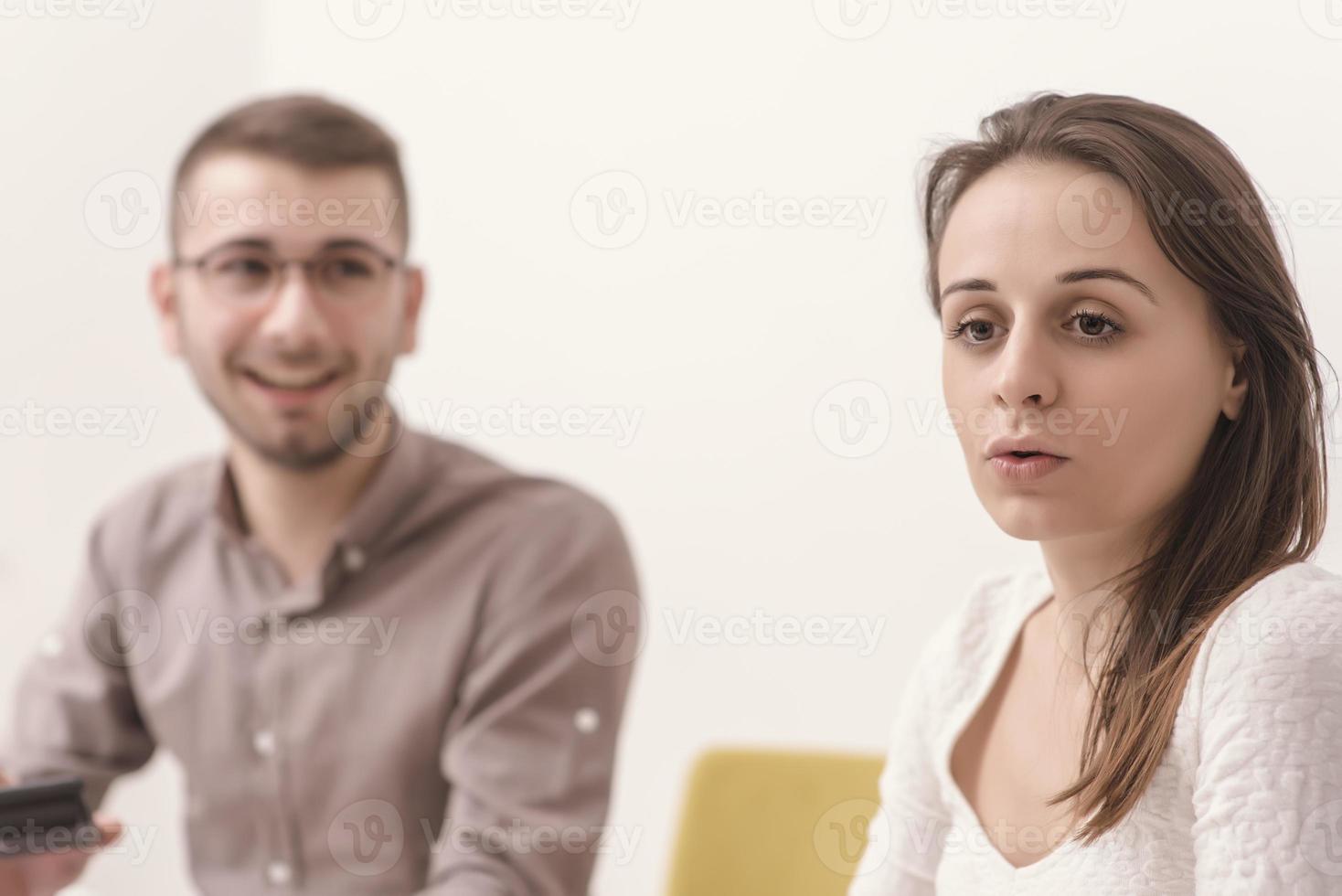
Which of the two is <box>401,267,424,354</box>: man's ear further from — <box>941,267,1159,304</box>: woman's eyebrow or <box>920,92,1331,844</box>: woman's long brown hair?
<box>941,267,1159,304</box>: woman's eyebrow

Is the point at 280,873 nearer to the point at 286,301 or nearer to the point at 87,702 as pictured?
the point at 87,702

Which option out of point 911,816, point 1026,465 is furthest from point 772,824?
point 1026,465

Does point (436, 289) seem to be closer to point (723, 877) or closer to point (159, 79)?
point (159, 79)

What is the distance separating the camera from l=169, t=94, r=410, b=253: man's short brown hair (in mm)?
1848

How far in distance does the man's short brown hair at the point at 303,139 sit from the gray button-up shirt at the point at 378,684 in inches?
15.5

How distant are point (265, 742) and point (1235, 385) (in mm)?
1304

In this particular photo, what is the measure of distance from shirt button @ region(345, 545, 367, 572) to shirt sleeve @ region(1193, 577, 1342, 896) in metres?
1.19

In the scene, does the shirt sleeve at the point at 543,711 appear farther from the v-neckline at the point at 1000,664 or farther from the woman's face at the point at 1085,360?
the woman's face at the point at 1085,360

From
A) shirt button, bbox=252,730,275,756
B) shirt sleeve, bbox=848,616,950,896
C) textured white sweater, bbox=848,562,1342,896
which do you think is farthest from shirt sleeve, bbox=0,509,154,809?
textured white sweater, bbox=848,562,1342,896

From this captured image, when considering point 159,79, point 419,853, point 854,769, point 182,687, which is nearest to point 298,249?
point 182,687

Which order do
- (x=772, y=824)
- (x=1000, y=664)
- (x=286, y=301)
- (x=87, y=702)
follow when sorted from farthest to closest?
(x=87, y=702)
(x=286, y=301)
(x=772, y=824)
(x=1000, y=664)

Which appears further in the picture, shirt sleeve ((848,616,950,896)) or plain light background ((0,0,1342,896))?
plain light background ((0,0,1342,896))

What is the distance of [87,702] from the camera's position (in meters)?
1.90

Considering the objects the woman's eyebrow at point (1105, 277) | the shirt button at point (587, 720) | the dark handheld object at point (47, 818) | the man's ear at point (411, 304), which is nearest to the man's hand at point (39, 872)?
the dark handheld object at point (47, 818)
